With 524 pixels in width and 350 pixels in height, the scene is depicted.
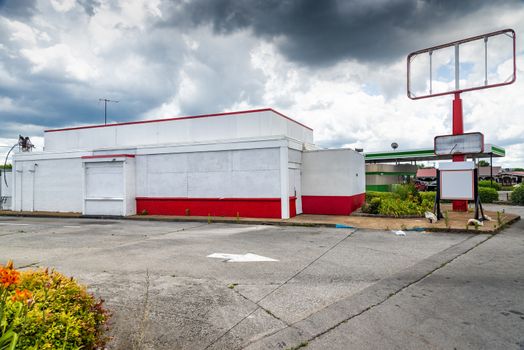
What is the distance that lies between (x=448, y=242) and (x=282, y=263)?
5.67m

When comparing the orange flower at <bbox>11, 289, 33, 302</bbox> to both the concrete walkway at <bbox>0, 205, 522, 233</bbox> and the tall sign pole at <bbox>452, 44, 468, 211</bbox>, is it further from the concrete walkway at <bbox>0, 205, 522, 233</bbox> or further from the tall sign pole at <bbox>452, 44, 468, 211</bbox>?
the tall sign pole at <bbox>452, 44, 468, 211</bbox>

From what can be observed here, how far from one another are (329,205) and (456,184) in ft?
18.8

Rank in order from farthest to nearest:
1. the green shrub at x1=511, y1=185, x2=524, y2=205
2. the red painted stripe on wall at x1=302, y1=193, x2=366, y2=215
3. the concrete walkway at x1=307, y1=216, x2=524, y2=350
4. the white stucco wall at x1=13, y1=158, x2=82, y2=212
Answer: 1. the green shrub at x1=511, y1=185, x2=524, y2=205
2. the white stucco wall at x1=13, y1=158, x2=82, y2=212
3. the red painted stripe on wall at x1=302, y1=193, x2=366, y2=215
4. the concrete walkway at x1=307, y1=216, x2=524, y2=350

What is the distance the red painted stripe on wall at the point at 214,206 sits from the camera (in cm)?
1612

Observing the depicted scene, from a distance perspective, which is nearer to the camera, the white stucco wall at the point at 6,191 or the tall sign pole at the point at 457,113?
the tall sign pole at the point at 457,113

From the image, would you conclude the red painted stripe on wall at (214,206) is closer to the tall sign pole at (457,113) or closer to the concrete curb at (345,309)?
the tall sign pole at (457,113)

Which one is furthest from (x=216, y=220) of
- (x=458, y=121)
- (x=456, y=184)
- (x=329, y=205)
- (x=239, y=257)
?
(x=458, y=121)

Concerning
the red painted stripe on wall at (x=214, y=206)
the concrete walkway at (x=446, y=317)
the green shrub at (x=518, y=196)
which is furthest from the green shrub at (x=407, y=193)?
the concrete walkway at (x=446, y=317)

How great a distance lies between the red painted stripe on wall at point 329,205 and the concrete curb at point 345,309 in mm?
8980

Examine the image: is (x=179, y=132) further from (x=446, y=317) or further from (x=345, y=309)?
(x=446, y=317)

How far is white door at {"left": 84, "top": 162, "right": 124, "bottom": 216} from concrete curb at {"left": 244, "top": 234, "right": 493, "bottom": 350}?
617 inches

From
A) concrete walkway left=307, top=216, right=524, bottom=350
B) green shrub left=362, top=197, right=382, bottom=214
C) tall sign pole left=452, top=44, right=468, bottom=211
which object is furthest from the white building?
concrete walkway left=307, top=216, right=524, bottom=350

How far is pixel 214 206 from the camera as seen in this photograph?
1719 cm

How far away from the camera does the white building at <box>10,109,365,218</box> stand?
1633cm
